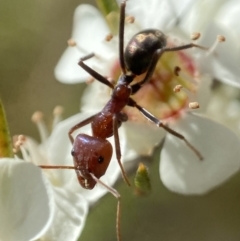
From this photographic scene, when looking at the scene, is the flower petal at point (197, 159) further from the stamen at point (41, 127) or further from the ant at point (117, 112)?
the stamen at point (41, 127)

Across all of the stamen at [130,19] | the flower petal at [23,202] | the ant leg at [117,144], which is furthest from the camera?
the stamen at [130,19]

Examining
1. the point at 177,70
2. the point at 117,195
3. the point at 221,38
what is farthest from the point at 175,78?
the point at 117,195

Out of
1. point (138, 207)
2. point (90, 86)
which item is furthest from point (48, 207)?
point (90, 86)

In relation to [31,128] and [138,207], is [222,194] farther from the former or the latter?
[31,128]

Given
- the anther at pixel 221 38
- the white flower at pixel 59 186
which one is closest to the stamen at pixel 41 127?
the white flower at pixel 59 186

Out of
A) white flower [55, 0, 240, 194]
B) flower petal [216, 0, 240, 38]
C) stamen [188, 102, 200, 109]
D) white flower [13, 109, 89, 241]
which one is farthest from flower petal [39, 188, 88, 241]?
flower petal [216, 0, 240, 38]

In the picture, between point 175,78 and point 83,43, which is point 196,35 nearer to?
point 175,78

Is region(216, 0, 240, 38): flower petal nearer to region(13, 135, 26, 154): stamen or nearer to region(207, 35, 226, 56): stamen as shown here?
region(207, 35, 226, 56): stamen
